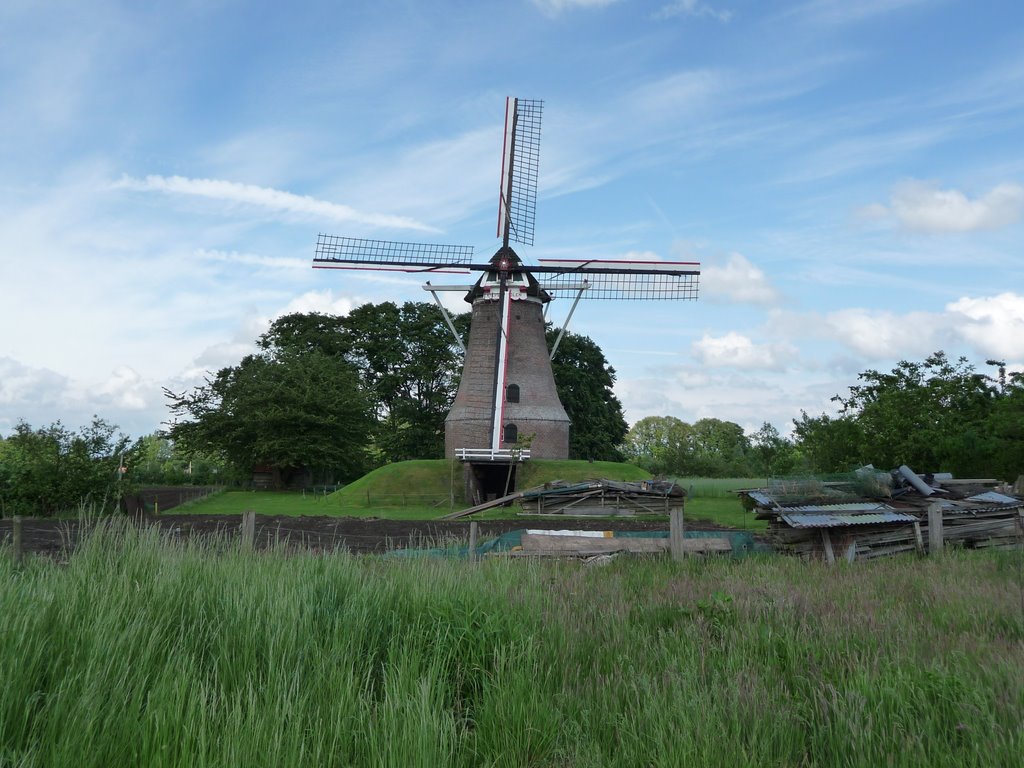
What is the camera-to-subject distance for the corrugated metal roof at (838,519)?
14.5 meters

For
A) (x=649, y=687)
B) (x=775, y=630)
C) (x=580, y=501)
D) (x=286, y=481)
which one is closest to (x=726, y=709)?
(x=649, y=687)

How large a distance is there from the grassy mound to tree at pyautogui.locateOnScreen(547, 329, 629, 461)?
637 inches

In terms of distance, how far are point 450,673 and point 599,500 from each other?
2182cm

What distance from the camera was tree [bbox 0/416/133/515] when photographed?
26125 millimetres

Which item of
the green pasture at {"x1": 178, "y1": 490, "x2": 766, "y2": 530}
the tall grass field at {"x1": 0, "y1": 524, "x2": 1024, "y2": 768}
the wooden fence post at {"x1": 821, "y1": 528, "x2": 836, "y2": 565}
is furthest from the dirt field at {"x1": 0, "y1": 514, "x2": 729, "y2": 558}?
the tall grass field at {"x1": 0, "y1": 524, "x2": 1024, "y2": 768}

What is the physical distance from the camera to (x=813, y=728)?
4.64 meters

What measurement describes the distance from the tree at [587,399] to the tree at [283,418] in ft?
46.0

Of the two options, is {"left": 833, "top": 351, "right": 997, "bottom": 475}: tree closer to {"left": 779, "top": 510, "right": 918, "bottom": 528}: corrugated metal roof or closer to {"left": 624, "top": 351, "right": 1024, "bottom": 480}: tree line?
{"left": 624, "top": 351, "right": 1024, "bottom": 480}: tree line

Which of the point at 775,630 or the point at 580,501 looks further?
the point at 580,501

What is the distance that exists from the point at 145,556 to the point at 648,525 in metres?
18.9

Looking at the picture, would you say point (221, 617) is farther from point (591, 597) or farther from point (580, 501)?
point (580, 501)

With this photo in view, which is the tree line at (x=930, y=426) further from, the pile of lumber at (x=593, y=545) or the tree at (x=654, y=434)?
the tree at (x=654, y=434)

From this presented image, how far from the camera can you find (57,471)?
26.5 meters

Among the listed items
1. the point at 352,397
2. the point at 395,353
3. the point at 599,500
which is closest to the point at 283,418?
the point at 352,397
